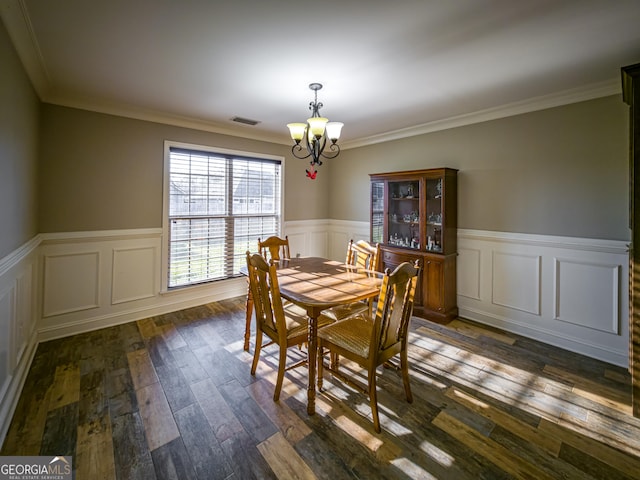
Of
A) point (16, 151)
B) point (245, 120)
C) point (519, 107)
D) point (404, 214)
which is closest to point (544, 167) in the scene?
point (519, 107)

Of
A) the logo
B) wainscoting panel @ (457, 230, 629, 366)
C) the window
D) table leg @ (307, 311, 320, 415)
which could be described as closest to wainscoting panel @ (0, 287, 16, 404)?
the logo

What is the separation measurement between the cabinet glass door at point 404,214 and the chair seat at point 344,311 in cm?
158

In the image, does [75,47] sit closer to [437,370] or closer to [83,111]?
[83,111]

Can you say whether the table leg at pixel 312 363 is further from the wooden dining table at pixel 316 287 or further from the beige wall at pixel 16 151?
the beige wall at pixel 16 151

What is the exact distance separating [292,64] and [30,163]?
248 cm

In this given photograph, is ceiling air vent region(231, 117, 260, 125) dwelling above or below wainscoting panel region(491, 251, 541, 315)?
above

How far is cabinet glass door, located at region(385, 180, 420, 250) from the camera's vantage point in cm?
409

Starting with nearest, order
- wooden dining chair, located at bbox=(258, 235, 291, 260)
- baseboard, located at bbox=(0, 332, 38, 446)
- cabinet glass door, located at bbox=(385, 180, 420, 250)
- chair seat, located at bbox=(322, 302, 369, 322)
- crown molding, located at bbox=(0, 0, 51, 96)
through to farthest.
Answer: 1. crown molding, located at bbox=(0, 0, 51, 96)
2. baseboard, located at bbox=(0, 332, 38, 446)
3. chair seat, located at bbox=(322, 302, 369, 322)
4. wooden dining chair, located at bbox=(258, 235, 291, 260)
5. cabinet glass door, located at bbox=(385, 180, 420, 250)

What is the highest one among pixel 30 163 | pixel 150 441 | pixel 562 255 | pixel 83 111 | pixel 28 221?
pixel 83 111

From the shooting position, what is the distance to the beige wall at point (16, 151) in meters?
1.88

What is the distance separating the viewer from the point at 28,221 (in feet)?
8.55

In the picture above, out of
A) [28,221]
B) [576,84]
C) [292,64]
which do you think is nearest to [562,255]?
[576,84]

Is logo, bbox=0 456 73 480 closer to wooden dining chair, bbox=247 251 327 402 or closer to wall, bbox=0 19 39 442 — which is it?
wall, bbox=0 19 39 442

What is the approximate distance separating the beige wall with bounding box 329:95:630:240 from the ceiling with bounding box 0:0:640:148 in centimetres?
22
